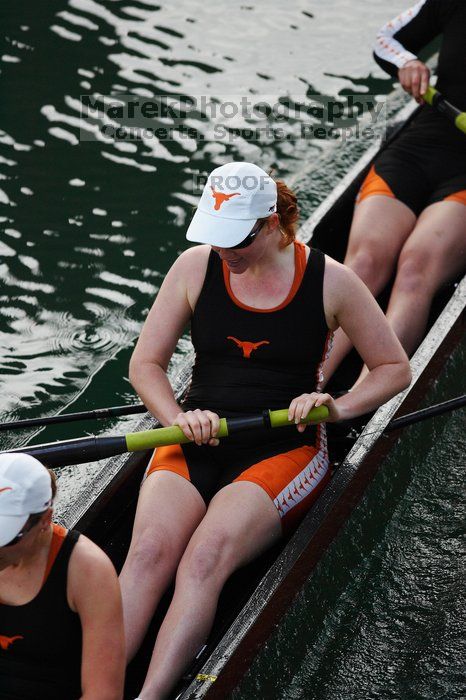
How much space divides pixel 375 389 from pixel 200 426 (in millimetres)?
659

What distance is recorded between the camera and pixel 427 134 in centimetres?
549

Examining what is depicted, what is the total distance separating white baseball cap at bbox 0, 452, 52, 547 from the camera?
258 cm

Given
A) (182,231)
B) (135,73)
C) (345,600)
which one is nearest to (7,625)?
(345,600)

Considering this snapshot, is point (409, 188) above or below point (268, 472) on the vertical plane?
above

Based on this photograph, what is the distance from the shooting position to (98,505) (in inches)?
153

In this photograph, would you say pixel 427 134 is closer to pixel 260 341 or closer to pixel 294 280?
pixel 294 280

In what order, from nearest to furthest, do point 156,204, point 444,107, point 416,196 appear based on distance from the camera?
point 416,196, point 444,107, point 156,204

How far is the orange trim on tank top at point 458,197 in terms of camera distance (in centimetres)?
513

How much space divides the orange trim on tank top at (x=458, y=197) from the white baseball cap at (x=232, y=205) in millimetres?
1718

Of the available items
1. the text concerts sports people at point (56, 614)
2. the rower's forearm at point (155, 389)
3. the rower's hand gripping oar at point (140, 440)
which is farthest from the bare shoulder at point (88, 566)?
the rower's forearm at point (155, 389)

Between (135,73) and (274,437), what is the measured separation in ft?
15.5

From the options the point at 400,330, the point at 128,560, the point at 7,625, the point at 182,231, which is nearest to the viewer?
the point at 7,625

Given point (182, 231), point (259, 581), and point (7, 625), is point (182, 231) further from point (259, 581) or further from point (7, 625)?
point (7, 625)

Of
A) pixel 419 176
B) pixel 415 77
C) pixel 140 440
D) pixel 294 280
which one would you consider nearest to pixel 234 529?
pixel 140 440
